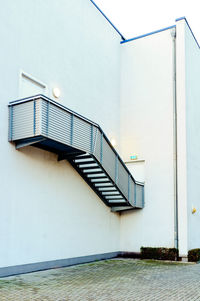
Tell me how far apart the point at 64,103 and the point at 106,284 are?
6681mm

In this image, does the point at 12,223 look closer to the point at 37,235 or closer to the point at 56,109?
the point at 37,235

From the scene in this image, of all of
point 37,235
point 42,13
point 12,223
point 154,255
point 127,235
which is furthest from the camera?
point 127,235

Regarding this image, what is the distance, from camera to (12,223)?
411 inches

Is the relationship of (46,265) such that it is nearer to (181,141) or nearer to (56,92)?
(56,92)

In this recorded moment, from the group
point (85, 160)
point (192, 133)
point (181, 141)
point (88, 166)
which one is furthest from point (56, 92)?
point (192, 133)

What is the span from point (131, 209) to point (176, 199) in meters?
2.15

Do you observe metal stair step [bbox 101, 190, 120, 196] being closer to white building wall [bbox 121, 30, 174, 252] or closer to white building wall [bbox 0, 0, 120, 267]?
white building wall [bbox 0, 0, 120, 267]

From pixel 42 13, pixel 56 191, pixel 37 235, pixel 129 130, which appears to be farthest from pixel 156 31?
pixel 37 235

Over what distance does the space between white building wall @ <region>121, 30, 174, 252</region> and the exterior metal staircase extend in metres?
0.81

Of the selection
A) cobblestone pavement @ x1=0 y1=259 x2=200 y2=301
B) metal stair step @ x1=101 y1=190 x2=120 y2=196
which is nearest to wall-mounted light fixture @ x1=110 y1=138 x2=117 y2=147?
metal stair step @ x1=101 y1=190 x2=120 y2=196

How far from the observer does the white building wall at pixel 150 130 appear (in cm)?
1541

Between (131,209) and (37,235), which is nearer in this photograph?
(37,235)

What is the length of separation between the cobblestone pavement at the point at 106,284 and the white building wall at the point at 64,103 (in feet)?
3.42

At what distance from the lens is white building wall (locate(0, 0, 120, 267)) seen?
34.9ft
